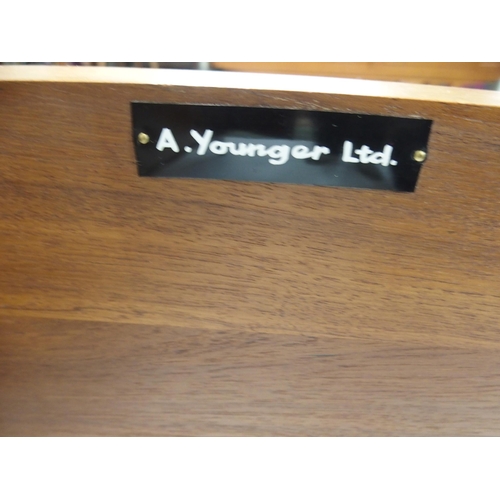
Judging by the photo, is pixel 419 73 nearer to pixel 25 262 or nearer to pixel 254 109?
pixel 254 109

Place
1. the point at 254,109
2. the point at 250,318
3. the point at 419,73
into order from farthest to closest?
the point at 419,73
the point at 250,318
the point at 254,109

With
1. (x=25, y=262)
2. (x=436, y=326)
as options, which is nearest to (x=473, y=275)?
(x=436, y=326)

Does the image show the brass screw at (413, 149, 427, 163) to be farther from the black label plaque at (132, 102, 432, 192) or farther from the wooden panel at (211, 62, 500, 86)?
the wooden panel at (211, 62, 500, 86)

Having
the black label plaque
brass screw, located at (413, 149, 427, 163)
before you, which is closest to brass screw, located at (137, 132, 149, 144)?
the black label plaque

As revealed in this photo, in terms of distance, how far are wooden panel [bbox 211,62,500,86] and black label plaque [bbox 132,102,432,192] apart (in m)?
0.27

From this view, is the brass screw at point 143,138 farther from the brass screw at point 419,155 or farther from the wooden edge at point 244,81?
the brass screw at point 419,155

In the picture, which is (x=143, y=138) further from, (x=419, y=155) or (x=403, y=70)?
(x=403, y=70)

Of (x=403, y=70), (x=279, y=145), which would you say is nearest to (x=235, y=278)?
(x=279, y=145)

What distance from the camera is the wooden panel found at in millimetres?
632

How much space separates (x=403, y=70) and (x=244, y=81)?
38 cm

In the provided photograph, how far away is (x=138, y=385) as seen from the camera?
0.52m

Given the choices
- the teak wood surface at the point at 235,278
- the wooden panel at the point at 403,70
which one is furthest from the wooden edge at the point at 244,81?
the wooden panel at the point at 403,70

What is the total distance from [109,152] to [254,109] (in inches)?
4.8

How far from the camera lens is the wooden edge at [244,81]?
1.18 ft
